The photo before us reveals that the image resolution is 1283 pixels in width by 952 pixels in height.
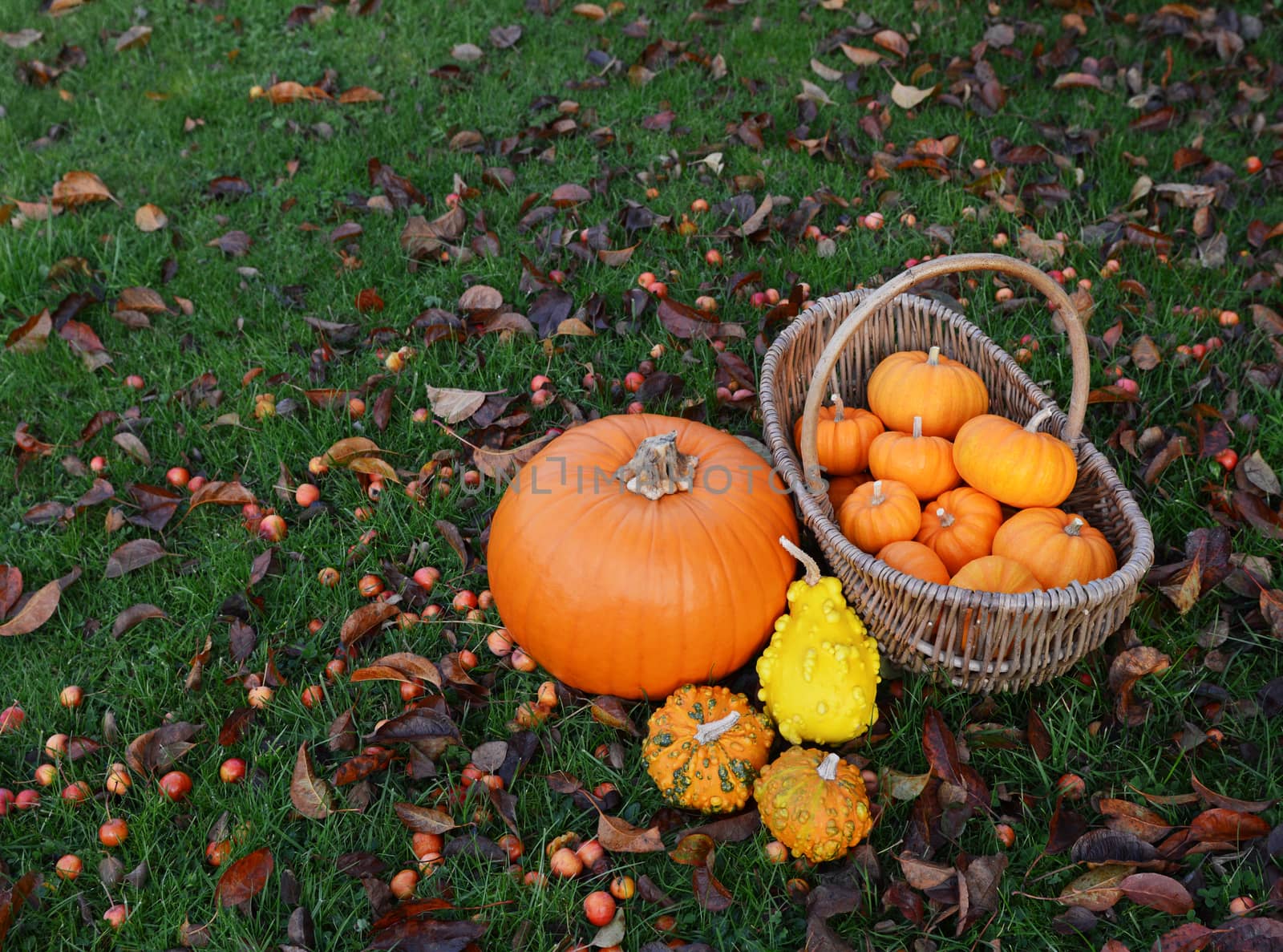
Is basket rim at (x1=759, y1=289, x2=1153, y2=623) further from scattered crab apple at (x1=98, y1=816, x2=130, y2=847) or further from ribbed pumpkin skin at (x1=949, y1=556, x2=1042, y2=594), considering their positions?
scattered crab apple at (x1=98, y1=816, x2=130, y2=847)

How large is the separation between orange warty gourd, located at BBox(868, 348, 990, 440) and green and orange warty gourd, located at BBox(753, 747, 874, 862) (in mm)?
1116

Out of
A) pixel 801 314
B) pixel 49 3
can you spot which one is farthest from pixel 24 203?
pixel 801 314

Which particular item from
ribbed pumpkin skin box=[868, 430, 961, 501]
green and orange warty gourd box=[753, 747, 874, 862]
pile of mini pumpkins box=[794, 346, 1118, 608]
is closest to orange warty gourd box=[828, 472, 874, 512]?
pile of mini pumpkins box=[794, 346, 1118, 608]

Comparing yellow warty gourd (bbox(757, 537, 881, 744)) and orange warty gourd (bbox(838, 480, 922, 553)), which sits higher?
orange warty gourd (bbox(838, 480, 922, 553))

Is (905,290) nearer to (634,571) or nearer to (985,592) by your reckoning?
(985,592)

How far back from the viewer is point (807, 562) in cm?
244

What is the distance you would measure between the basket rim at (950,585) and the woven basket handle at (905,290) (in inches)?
3.0

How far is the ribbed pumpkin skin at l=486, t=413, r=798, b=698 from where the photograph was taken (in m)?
2.46

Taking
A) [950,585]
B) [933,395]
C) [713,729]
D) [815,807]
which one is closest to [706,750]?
[713,729]

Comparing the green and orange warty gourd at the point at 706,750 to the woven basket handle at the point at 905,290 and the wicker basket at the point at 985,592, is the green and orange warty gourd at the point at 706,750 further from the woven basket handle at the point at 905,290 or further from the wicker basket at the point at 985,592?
the woven basket handle at the point at 905,290

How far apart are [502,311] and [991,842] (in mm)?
2424

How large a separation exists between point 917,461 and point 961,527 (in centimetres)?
22

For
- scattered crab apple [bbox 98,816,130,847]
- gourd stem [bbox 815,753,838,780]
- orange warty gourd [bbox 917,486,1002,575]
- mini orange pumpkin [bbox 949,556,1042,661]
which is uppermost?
Answer: mini orange pumpkin [bbox 949,556,1042,661]

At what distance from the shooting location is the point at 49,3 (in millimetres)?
5629
